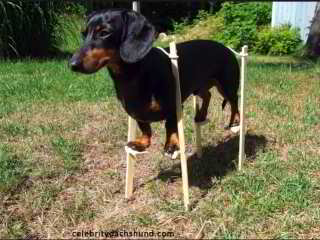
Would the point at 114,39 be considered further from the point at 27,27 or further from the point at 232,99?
the point at 27,27

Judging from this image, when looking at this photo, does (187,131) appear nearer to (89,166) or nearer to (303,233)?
(89,166)

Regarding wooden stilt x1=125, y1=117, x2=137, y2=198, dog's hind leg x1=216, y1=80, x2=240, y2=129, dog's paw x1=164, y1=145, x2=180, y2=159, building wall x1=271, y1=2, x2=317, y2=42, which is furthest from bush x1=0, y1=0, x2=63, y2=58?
dog's paw x1=164, y1=145, x2=180, y2=159

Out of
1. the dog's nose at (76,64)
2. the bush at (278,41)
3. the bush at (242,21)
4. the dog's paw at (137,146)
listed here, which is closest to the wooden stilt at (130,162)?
the dog's paw at (137,146)

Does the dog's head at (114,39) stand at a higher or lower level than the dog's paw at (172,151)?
higher

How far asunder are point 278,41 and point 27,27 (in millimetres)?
6381

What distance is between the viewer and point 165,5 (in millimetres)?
18641

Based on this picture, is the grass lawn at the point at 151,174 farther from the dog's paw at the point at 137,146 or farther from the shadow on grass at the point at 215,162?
the dog's paw at the point at 137,146

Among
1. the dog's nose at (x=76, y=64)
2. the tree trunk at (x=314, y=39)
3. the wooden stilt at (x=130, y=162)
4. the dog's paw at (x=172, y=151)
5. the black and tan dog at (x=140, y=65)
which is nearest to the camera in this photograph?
the dog's nose at (x=76, y=64)

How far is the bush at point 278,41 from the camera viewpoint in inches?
475

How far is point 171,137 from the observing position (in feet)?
10.4

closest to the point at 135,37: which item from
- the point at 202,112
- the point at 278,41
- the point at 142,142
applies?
the point at 142,142

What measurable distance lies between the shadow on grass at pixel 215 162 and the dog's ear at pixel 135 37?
1.36 metres

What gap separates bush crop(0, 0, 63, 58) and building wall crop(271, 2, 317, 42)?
6405 mm

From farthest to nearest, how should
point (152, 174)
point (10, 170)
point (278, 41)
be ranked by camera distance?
point (278, 41) < point (152, 174) < point (10, 170)
